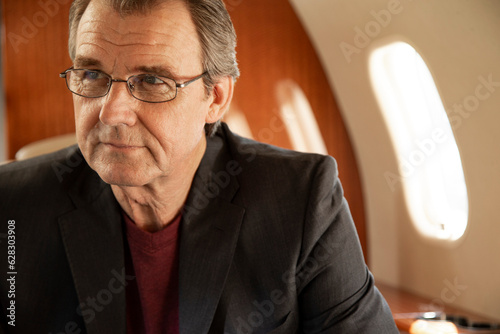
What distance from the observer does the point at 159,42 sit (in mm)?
1703

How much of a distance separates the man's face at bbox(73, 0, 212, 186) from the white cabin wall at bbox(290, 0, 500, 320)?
8.20 ft

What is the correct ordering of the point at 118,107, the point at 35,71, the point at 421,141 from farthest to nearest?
1. the point at 35,71
2. the point at 421,141
3. the point at 118,107

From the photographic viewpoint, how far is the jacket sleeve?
1811 millimetres

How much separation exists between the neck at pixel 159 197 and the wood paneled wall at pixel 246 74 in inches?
156

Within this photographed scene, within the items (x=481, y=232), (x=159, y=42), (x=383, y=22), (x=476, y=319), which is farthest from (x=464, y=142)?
(x=159, y=42)

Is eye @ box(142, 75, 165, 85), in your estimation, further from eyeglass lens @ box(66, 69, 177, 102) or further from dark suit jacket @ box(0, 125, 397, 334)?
dark suit jacket @ box(0, 125, 397, 334)

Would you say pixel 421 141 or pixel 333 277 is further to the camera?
pixel 421 141

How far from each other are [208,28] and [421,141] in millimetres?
3745

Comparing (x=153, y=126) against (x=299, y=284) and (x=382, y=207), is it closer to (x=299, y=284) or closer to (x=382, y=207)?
(x=299, y=284)

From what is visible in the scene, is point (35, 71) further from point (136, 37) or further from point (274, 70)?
point (136, 37)

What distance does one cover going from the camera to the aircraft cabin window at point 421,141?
4875 millimetres

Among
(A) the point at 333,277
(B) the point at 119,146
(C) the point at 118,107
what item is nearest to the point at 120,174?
(B) the point at 119,146

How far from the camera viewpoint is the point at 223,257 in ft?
6.24

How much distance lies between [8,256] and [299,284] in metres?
0.99
